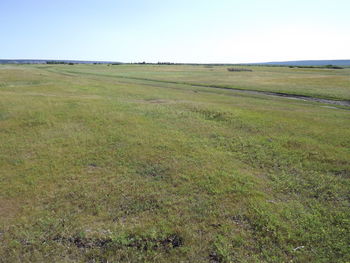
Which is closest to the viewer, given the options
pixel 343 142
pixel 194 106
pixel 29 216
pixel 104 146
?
pixel 29 216

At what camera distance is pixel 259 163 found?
37.8 feet

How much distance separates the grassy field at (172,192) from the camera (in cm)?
619

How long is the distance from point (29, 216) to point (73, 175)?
2750 millimetres

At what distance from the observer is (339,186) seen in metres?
→ 9.27

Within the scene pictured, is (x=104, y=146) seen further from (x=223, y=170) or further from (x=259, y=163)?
(x=259, y=163)

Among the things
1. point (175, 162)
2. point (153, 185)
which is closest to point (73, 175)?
point (153, 185)

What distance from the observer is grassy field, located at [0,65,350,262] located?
20.3 feet

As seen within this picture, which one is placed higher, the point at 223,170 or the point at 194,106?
the point at 194,106

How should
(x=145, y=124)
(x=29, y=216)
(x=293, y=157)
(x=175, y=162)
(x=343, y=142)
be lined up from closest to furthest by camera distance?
(x=29, y=216) < (x=175, y=162) < (x=293, y=157) < (x=343, y=142) < (x=145, y=124)

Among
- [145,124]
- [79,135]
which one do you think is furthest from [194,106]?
[79,135]

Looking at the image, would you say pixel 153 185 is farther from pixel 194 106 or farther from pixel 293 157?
pixel 194 106

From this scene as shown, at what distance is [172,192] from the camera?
28.8 ft

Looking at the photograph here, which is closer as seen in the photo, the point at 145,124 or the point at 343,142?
the point at 343,142

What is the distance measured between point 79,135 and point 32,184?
6.01 meters
